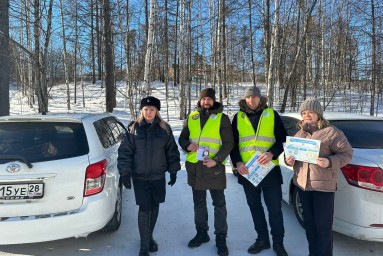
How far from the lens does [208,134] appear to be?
11.3ft

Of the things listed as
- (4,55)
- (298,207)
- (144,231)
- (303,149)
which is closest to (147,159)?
(144,231)

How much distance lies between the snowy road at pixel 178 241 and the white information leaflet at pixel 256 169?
869mm

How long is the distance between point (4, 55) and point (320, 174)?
9022 millimetres

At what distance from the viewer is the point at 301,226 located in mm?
4164

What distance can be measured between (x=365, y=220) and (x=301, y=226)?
3.75 ft

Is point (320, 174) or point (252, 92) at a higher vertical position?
point (252, 92)

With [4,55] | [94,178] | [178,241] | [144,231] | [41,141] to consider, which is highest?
[4,55]

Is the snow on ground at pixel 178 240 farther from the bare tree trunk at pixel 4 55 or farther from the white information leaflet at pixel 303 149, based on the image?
the bare tree trunk at pixel 4 55

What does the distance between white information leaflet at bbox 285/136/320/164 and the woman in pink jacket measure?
6 centimetres

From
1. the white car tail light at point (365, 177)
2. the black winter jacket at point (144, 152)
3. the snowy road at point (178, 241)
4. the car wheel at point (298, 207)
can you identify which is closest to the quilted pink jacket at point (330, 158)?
the white car tail light at point (365, 177)

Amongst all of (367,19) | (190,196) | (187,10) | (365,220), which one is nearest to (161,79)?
(187,10)

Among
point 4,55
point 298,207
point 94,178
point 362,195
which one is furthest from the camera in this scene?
point 4,55

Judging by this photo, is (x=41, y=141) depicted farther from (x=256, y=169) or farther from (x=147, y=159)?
(x=256, y=169)

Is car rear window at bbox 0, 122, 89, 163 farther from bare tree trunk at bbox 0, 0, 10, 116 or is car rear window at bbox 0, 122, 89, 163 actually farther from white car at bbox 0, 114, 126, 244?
bare tree trunk at bbox 0, 0, 10, 116
